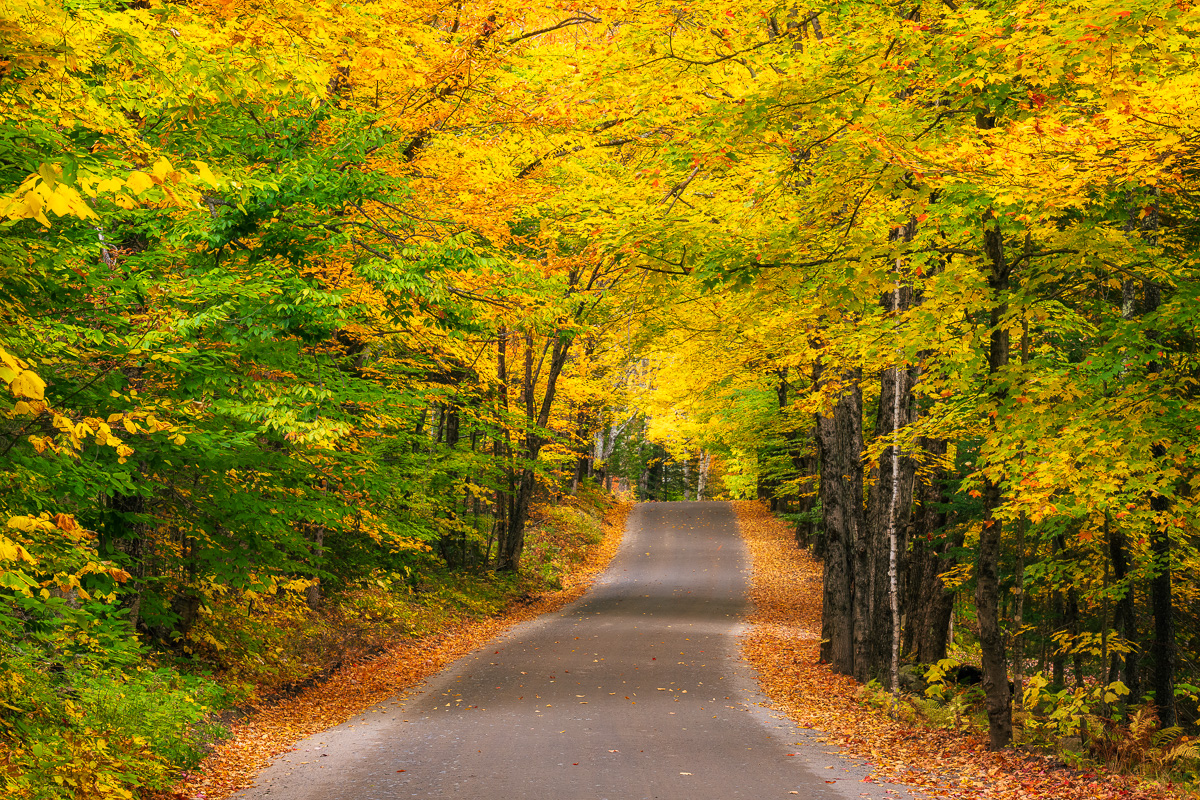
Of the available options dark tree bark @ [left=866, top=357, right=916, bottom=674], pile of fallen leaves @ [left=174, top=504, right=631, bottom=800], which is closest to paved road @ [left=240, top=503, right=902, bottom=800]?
pile of fallen leaves @ [left=174, top=504, right=631, bottom=800]

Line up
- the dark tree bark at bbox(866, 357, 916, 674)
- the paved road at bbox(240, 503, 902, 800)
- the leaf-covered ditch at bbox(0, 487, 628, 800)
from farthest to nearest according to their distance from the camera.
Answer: the dark tree bark at bbox(866, 357, 916, 674), the paved road at bbox(240, 503, 902, 800), the leaf-covered ditch at bbox(0, 487, 628, 800)

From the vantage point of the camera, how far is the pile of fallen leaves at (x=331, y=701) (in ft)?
27.7

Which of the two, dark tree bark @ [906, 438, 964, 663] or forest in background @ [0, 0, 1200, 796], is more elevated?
forest in background @ [0, 0, 1200, 796]

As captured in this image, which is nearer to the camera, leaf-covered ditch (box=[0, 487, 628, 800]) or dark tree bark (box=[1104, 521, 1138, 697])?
leaf-covered ditch (box=[0, 487, 628, 800])

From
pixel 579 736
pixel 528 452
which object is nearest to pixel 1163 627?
pixel 579 736

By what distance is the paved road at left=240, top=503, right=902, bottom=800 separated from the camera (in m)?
8.16

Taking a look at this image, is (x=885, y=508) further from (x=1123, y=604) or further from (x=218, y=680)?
(x=218, y=680)

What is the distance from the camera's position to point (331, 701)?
12484 millimetres

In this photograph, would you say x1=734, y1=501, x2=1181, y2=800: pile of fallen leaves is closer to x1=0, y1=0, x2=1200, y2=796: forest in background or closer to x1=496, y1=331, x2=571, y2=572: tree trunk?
x1=0, y1=0, x2=1200, y2=796: forest in background

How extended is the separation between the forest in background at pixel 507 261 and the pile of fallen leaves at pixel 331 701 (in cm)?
57

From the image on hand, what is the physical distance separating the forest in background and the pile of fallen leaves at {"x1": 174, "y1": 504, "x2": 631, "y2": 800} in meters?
0.57

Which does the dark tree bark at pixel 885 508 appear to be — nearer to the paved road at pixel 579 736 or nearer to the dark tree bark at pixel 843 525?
the dark tree bark at pixel 843 525

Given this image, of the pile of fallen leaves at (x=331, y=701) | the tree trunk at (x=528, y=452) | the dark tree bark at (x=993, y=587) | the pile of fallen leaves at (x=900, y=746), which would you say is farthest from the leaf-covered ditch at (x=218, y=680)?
the dark tree bark at (x=993, y=587)

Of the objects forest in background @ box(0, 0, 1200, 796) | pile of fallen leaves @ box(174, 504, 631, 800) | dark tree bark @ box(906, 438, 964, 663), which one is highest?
forest in background @ box(0, 0, 1200, 796)
